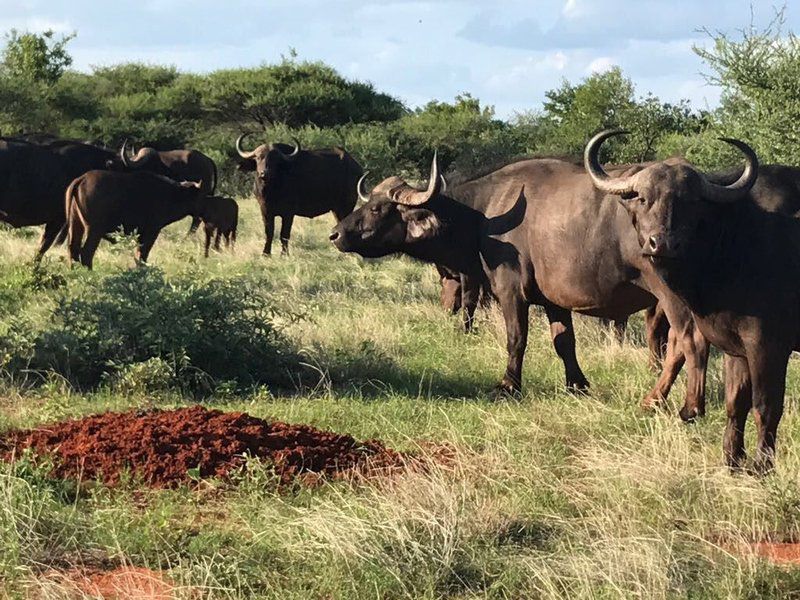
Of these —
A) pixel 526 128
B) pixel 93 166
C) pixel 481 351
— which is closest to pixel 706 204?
pixel 481 351

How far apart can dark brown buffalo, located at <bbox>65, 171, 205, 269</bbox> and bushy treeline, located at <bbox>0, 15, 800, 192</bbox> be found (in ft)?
44.9

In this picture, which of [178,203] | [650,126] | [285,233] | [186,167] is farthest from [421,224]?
[650,126]

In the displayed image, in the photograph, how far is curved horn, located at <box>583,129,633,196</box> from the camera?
6.16 meters

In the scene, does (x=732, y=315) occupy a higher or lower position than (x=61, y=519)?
higher

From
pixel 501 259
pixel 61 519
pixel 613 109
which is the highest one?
pixel 613 109

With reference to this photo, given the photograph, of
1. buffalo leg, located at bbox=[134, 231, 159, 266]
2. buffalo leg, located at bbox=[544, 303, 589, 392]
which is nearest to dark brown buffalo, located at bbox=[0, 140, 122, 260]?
buffalo leg, located at bbox=[134, 231, 159, 266]

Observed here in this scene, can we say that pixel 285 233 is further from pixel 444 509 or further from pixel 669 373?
pixel 444 509

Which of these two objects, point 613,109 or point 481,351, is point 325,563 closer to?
point 481,351

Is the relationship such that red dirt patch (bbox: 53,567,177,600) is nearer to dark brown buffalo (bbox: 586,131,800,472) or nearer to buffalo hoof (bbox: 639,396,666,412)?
dark brown buffalo (bbox: 586,131,800,472)

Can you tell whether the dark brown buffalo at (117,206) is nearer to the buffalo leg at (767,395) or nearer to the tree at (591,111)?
the buffalo leg at (767,395)

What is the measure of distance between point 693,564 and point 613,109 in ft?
99.7

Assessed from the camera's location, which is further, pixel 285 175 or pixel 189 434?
pixel 285 175

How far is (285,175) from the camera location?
1962cm

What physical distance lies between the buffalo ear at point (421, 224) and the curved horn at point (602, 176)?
308 cm
